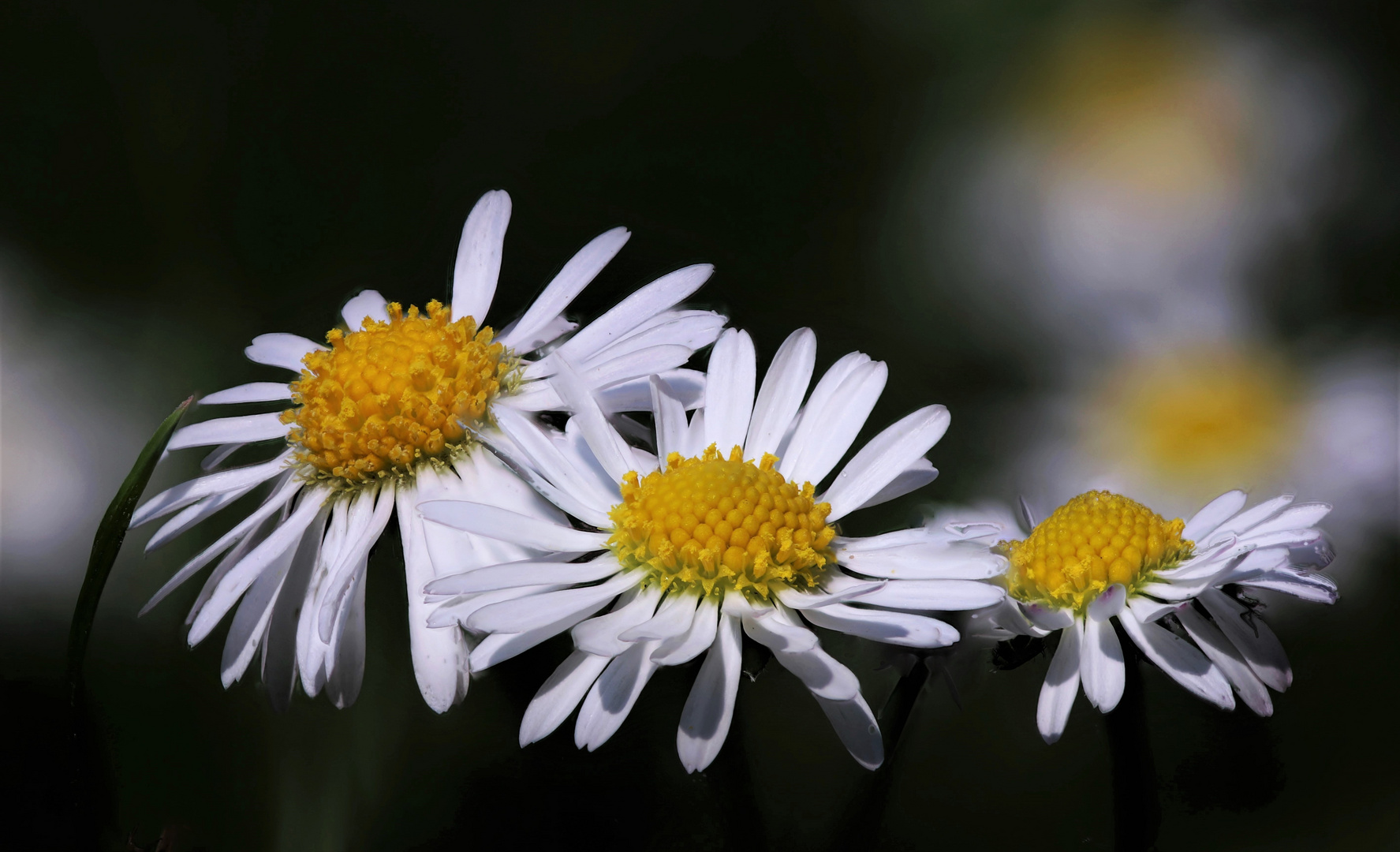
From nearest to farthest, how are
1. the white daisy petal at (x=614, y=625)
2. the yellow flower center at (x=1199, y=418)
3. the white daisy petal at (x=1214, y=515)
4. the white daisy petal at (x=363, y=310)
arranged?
1. the white daisy petal at (x=614, y=625)
2. the white daisy petal at (x=1214, y=515)
3. the white daisy petal at (x=363, y=310)
4. the yellow flower center at (x=1199, y=418)

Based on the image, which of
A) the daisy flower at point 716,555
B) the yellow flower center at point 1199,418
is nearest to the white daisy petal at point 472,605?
the daisy flower at point 716,555

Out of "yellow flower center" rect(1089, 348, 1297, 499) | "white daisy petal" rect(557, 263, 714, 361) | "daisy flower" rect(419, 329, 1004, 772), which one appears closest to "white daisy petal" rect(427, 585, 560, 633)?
"daisy flower" rect(419, 329, 1004, 772)

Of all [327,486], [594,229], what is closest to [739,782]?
A: [327,486]

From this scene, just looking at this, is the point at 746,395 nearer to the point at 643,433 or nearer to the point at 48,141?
the point at 643,433

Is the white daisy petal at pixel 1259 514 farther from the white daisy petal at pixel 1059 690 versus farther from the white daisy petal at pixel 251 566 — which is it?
the white daisy petal at pixel 251 566

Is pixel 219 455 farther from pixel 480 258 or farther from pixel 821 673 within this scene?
pixel 821 673

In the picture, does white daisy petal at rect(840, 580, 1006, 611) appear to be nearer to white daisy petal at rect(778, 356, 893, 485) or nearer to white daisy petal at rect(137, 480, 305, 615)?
white daisy petal at rect(778, 356, 893, 485)

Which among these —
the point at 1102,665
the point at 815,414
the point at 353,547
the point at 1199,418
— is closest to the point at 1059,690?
the point at 1102,665
